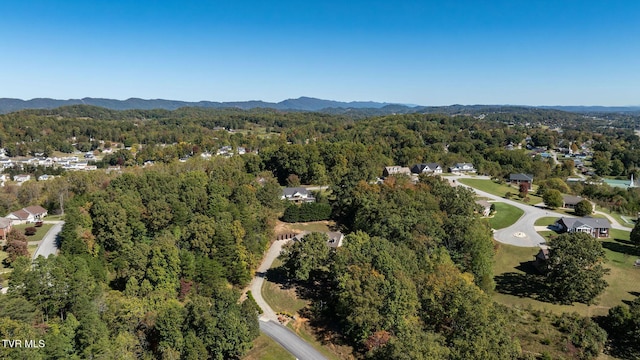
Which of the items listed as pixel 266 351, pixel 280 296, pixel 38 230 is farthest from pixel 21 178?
pixel 266 351

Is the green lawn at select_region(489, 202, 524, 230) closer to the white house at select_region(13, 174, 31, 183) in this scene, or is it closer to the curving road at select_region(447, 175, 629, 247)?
the curving road at select_region(447, 175, 629, 247)

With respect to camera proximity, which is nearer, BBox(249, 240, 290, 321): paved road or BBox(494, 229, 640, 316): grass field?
BBox(249, 240, 290, 321): paved road

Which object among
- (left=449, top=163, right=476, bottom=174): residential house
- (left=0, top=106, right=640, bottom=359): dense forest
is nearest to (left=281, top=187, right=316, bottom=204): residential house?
(left=0, top=106, right=640, bottom=359): dense forest

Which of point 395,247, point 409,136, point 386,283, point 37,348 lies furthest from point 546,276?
point 409,136

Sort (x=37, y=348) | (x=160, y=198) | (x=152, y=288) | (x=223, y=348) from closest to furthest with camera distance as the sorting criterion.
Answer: (x=37, y=348) → (x=223, y=348) → (x=152, y=288) → (x=160, y=198)

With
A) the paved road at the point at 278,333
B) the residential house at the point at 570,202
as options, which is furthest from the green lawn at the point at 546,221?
the paved road at the point at 278,333

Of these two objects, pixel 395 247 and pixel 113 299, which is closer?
pixel 113 299

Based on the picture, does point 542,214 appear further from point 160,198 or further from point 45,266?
point 45,266
